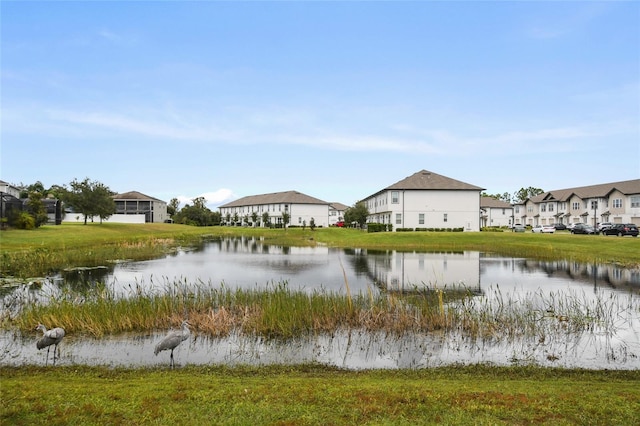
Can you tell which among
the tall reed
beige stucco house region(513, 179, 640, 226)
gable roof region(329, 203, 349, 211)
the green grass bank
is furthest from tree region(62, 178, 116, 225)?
gable roof region(329, 203, 349, 211)

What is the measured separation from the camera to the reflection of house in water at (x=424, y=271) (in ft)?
71.6

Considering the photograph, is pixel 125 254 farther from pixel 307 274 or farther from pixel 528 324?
pixel 528 324

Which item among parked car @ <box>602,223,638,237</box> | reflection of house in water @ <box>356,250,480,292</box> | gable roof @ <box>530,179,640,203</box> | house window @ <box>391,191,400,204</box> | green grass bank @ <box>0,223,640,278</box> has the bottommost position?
reflection of house in water @ <box>356,250,480,292</box>

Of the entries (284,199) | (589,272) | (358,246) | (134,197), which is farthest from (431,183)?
(134,197)

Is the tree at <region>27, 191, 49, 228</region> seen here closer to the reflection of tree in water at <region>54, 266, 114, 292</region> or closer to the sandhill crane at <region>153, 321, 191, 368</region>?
the reflection of tree in water at <region>54, 266, 114, 292</region>

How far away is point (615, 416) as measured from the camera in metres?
6.40

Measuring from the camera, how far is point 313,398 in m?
7.05

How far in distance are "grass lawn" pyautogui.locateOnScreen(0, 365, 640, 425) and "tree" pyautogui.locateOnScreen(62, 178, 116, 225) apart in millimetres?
61424

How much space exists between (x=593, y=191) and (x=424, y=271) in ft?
228

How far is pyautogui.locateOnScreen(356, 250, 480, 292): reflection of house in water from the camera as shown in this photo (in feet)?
71.6

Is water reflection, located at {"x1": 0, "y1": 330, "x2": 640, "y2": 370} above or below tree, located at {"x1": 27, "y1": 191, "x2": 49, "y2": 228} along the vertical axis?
below

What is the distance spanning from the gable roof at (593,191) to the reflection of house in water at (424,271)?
5090 centimetres

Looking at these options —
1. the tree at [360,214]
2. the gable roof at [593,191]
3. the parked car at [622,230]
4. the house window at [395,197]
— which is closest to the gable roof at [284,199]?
the tree at [360,214]

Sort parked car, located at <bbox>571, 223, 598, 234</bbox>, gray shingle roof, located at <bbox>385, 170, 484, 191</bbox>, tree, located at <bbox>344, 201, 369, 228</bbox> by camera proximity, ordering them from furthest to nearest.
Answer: tree, located at <bbox>344, 201, 369, 228</bbox>
gray shingle roof, located at <bbox>385, 170, 484, 191</bbox>
parked car, located at <bbox>571, 223, 598, 234</bbox>
